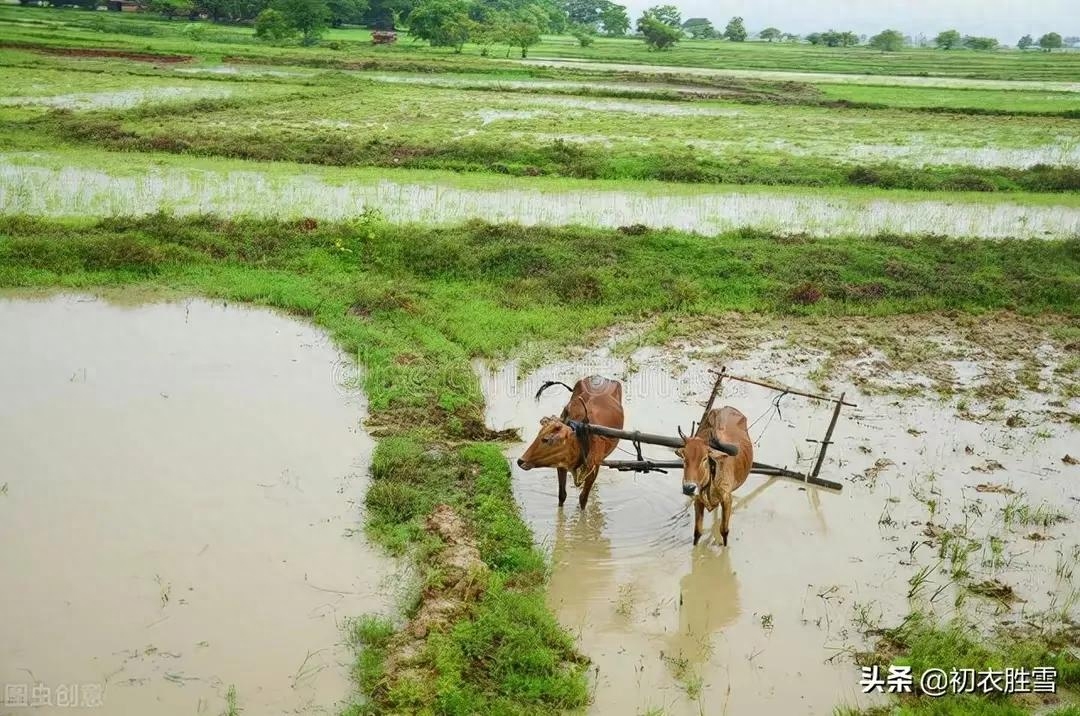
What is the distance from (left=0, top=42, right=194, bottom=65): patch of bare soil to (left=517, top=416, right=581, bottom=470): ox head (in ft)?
109

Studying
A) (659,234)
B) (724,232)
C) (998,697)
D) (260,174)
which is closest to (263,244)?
(260,174)

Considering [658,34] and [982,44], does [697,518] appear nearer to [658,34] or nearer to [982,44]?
[658,34]

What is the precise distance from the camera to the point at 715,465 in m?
6.35

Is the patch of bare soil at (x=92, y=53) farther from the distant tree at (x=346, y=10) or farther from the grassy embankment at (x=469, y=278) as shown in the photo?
the grassy embankment at (x=469, y=278)

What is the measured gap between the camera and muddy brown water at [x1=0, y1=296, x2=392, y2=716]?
5.34 metres

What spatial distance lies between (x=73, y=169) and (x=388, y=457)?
1305 cm

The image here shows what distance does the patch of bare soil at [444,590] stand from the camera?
5465 mm

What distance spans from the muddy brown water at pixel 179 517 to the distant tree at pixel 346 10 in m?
51.2

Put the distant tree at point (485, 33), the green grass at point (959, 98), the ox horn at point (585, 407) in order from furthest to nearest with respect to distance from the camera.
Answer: the distant tree at point (485, 33) < the green grass at point (959, 98) < the ox horn at point (585, 407)

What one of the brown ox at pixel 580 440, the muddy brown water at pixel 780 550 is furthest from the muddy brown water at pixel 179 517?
the muddy brown water at pixel 780 550

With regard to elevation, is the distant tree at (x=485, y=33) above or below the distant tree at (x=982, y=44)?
below

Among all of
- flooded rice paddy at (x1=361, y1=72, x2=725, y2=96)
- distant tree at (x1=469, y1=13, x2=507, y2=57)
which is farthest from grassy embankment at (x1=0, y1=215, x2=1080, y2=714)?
distant tree at (x1=469, y1=13, x2=507, y2=57)

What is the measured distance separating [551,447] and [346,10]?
5784 cm

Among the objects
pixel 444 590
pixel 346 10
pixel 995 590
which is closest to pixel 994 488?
pixel 995 590
